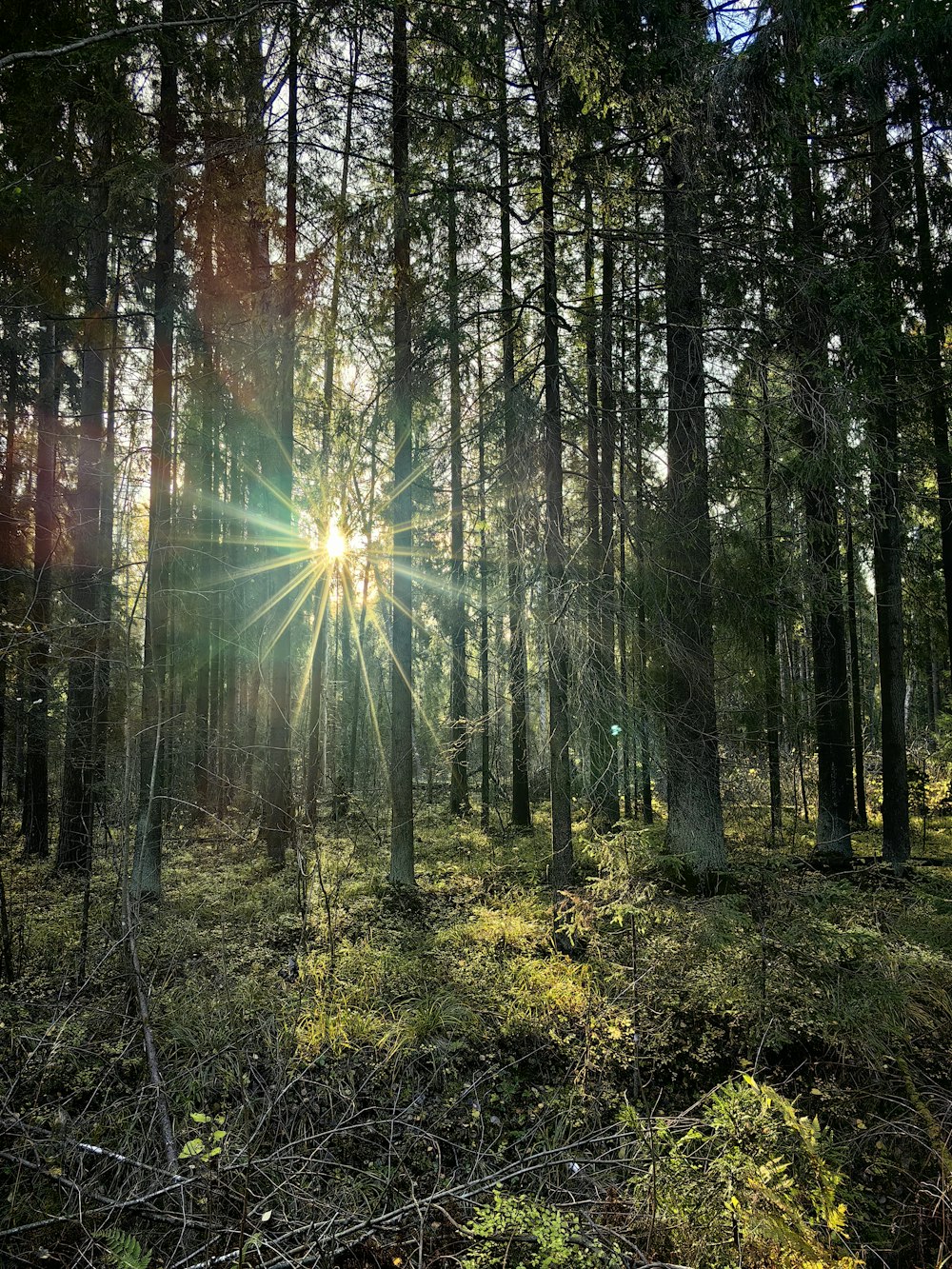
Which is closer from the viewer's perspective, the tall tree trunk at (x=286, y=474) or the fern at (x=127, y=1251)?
the fern at (x=127, y=1251)

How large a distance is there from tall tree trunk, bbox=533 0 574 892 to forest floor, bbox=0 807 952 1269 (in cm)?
89

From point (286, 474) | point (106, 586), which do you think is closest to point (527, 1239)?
point (106, 586)

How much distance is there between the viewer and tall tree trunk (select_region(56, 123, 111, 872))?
8.54 metres

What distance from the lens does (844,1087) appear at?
4.26 m

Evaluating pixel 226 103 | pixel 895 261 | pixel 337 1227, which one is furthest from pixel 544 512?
pixel 226 103

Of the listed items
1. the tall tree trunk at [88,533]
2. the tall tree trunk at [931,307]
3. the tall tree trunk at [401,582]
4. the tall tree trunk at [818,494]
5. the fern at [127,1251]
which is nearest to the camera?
the fern at [127,1251]

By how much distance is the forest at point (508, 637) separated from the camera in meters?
3.11

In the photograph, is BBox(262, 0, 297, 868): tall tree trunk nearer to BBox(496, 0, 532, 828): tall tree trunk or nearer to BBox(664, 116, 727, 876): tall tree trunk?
BBox(496, 0, 532, 828): tall tree trunk

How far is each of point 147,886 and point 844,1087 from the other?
7944mm

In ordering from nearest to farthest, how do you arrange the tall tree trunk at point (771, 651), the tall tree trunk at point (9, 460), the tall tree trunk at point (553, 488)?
the tall tree trunk at point (553, 488)
the tall tree trunk at point (771, 651)
the tall tree trunk at point (9, 460)

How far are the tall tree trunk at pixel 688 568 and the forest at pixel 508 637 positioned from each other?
0.08 m

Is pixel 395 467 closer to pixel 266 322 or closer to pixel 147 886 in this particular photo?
→ pixel 266 322

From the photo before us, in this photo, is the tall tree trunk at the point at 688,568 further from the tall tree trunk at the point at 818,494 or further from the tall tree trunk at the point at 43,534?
the tall tree trunk at the point at 43,534

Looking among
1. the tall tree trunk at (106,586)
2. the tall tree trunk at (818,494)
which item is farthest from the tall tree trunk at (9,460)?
the tall tree trunk at (818,494)
